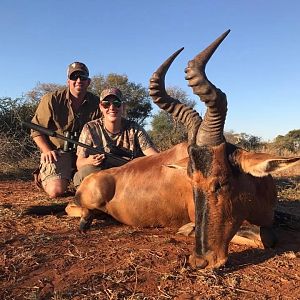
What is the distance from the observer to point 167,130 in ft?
77.5

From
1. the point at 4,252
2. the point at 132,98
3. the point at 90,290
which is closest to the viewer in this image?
the point at 90,290

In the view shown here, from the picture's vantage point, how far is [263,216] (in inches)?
193

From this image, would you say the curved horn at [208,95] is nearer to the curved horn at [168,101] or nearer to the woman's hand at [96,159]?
the curved horn at [168,101]

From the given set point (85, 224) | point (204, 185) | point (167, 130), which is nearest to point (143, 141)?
point (85, 224)

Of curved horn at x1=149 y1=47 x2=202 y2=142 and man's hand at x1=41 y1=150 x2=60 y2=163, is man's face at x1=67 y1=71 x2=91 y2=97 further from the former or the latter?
curved horn at x1=149 y1=47 x2=202 y2=142

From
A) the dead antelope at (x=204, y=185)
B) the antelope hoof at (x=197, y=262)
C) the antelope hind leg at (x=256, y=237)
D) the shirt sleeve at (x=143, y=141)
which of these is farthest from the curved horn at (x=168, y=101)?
the shirt sleeve at (x=143, y=141)

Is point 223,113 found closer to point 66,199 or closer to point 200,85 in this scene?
point 200,85

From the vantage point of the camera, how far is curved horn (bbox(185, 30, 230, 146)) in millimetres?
4234

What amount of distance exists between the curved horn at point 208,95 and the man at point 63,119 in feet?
12.5

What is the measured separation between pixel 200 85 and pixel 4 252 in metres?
2.45

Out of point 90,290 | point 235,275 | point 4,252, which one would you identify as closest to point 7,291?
point 90,290

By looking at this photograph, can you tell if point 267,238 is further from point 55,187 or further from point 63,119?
point 63,119

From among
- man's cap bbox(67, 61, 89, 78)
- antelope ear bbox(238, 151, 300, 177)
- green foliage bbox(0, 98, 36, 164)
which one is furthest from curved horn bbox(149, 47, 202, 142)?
green foliage bbox(0, 98, 36, 164)

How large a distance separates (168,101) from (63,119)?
3.25 meters
